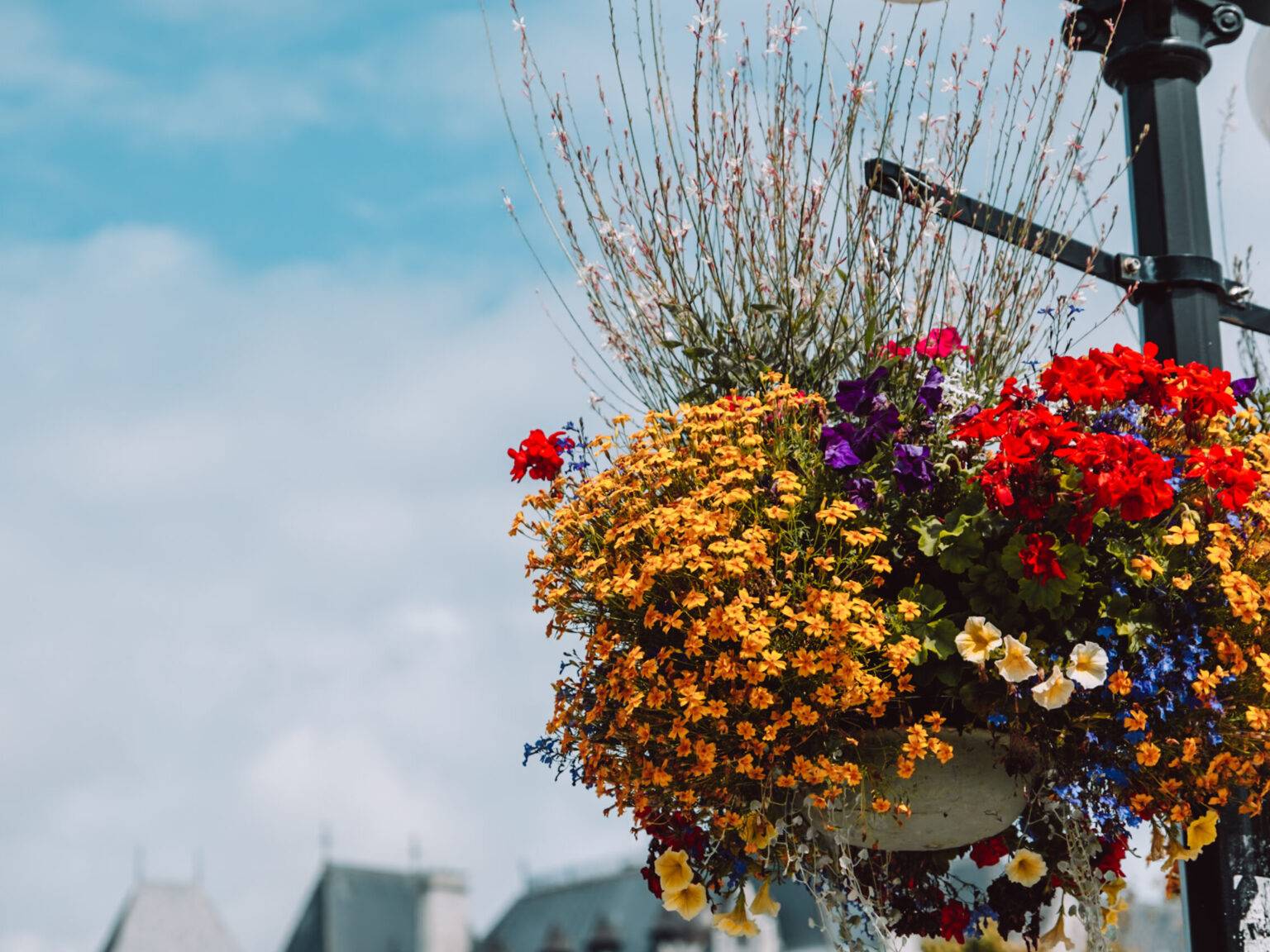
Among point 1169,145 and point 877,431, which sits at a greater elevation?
point 1169,145

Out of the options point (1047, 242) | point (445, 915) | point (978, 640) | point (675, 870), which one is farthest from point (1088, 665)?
point (445, 915)

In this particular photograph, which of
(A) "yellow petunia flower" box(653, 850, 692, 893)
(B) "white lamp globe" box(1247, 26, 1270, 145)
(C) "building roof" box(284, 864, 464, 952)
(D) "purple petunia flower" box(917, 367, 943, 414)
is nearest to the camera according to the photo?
(D) "purple petunia flower" box(917, 367, 943, 414)

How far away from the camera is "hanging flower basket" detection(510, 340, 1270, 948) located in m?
2.81

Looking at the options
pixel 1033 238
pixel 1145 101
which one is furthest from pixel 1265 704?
pixel 1145 101

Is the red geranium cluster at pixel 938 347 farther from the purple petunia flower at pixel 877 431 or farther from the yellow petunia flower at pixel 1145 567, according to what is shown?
the yellow petunia flower at pixel 1145 567

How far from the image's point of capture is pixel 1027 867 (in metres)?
3.21

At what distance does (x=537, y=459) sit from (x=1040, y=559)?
3.68 feet

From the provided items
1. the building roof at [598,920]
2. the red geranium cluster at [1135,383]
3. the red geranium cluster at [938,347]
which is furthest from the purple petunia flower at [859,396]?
the building roof at [598,920]

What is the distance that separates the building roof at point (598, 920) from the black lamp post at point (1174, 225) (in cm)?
3570

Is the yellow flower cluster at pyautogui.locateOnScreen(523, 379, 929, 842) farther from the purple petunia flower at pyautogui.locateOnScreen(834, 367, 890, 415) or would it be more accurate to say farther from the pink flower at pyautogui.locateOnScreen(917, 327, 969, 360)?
the pink flower at pyautogui.locateOnScreen(917, 327, 969, 360)

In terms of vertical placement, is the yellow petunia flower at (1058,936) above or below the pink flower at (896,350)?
below

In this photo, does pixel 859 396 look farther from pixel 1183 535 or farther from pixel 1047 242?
pixel 1047 242

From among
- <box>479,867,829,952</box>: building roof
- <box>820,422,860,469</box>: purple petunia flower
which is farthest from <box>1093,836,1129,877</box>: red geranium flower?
<box>479,867,829,952</box>: building roof

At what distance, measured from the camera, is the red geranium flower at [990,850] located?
129 inches
